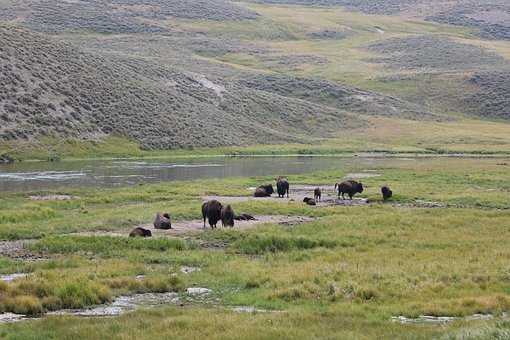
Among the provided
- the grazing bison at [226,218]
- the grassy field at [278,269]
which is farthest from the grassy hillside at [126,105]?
the grazing bison at [226,218]

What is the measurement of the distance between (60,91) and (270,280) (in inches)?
2693

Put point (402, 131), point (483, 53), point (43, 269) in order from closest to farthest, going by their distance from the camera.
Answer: point (43, 269)
point (402, 131)
point (483, 53)

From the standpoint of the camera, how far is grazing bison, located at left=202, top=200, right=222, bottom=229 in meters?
27.7

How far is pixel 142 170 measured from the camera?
5919cm

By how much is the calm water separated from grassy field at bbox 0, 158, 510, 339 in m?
10.8

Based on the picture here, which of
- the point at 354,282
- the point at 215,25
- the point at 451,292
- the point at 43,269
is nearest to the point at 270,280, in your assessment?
the point at 354,282

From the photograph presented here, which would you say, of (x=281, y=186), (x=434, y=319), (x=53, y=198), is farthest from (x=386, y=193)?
(x=434, y=319)

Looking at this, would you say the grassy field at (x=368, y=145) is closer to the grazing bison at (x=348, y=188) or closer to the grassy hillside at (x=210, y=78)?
the grassy hillside at (x=210, y=78)

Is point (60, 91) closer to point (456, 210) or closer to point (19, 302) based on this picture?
point (456, 210)

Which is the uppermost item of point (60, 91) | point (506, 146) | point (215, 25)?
point (215, 25)

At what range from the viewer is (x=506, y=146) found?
90812 millimetres

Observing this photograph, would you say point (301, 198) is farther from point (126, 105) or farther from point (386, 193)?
point (126, 105)

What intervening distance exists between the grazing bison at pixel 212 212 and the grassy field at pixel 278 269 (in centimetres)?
157

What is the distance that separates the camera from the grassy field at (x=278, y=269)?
13.3 meters
